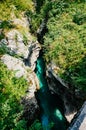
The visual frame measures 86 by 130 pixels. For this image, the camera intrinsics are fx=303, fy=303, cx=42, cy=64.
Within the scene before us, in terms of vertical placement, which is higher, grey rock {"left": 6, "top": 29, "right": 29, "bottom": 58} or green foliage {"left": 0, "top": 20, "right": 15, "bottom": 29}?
green foliage {"left": 0, "top": 20, "right": 15, "bottom": 29}

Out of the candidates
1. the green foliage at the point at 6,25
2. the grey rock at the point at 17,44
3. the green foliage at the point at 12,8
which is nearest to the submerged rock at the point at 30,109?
the grey rock at the point at 17,44

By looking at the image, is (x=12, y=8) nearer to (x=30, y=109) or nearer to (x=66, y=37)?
(x=66, y=37)

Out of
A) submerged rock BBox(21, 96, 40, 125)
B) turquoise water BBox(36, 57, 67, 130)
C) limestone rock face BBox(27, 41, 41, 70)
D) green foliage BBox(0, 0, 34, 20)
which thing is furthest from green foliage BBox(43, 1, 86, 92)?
submerged rock BBox(21, 96, 40, 125)

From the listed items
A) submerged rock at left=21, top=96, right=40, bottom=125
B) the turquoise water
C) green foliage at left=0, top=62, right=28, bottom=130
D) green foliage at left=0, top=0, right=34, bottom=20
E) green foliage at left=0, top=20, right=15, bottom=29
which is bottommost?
the turquoise water

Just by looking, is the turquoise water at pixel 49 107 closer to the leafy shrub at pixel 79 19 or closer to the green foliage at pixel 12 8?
the leafy shrub at pixel 79 19

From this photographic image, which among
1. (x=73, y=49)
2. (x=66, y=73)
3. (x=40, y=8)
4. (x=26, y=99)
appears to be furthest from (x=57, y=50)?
(x=40, y=8)

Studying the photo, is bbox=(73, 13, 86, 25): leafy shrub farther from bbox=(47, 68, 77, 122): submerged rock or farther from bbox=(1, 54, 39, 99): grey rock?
bbox=(1, 54, 39, 99): grey rock

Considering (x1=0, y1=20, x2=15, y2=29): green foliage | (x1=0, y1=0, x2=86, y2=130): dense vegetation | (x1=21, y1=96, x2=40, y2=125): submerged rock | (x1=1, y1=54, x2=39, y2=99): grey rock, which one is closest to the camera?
(x1=0, y1=0, x2=86, y2=130): dense vegetation
